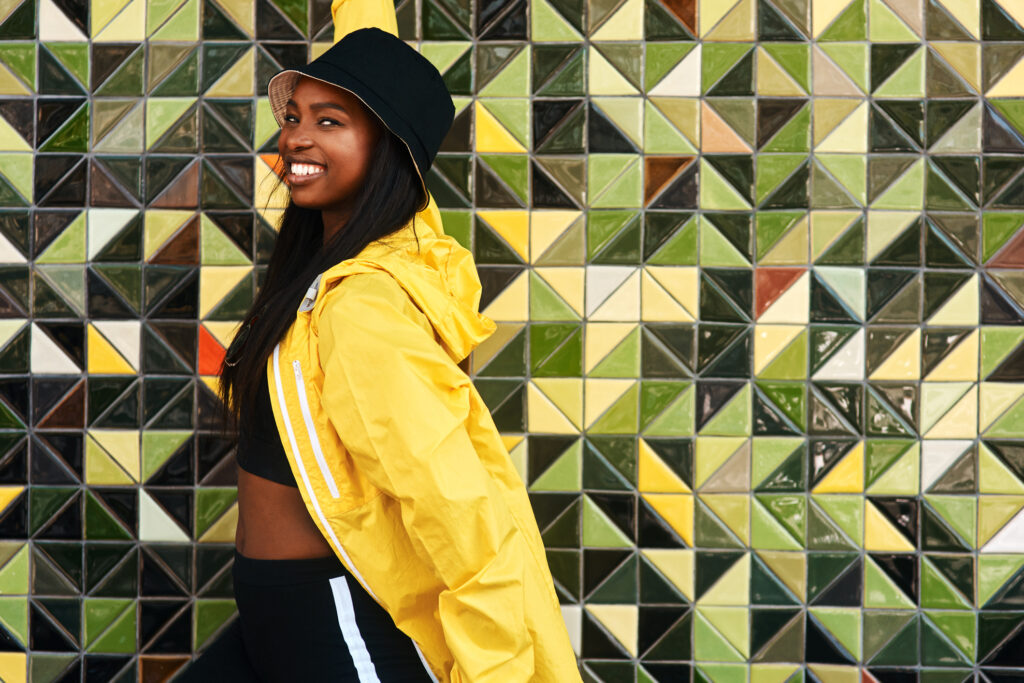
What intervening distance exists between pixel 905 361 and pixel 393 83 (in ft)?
4.21

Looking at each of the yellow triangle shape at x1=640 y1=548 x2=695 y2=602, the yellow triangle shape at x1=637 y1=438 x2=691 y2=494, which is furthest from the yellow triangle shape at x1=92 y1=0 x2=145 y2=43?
the yellow triangle shape at x1=640 y1=548 x2=695 y2=602

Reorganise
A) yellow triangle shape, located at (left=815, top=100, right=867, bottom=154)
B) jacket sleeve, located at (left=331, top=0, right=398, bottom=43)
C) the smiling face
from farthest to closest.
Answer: yellow triangle shape, located at (left=815, top=100, right=867, bottom=154) → jacket sleeve, located at (left=331, top=0, right=398, bottom=43) → the smiling face

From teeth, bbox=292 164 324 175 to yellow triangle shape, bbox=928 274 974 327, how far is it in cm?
137

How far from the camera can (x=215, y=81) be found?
180 centimetres

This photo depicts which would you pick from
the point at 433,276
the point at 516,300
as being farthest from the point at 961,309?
the point at 433,276

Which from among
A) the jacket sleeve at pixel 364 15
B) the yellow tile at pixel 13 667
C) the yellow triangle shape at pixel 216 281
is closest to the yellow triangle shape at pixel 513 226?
the jacket sleeve at pixel 364 15

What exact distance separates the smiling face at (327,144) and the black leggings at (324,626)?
57cm

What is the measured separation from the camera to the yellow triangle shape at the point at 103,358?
1813 mm

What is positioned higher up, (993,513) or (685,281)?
(685,281)

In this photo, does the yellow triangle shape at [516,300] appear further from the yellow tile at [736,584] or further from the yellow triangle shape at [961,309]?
the yellow triangle shape at [961,309]

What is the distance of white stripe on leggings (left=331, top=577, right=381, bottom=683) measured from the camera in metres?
1.17

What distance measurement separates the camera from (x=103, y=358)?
1.82m

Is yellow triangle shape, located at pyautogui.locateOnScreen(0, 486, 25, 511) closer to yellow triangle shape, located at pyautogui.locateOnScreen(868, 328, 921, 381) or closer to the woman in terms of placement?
the woman

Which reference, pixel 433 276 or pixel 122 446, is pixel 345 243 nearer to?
pixel 433 276
